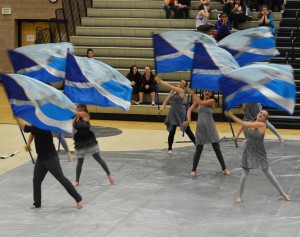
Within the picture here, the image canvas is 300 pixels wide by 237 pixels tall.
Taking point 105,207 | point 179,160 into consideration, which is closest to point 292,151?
point 179,160

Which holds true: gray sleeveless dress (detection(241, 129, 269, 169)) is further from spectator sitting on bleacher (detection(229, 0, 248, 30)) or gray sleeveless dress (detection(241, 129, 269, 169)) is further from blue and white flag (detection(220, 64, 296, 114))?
spectator sitting on bleacher (detection(229, 0, 248, 30))

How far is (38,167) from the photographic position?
518 inches

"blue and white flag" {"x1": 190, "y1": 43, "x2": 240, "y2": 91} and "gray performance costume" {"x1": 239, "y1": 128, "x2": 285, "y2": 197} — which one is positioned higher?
"blue and white flag" {"x1": 190, "y1": 43, "x2": 240, "y2": 91}

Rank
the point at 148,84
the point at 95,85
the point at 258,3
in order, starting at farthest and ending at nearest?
the point at 258,3 < the point at 148,84 < the point at 95,85

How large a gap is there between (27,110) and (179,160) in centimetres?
558

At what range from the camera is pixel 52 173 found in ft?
42.7

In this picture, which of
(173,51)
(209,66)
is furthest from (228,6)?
(209,66)

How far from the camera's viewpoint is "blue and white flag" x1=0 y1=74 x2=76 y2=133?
1259cm

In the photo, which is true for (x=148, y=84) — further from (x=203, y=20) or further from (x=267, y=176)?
(x=267, y=176)

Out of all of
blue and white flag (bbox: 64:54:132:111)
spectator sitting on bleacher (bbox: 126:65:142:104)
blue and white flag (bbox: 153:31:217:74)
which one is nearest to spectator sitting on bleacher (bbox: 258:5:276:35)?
spectator sitting on bleacher (bbox: 126:65:142:104)

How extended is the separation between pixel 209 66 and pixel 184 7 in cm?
1143

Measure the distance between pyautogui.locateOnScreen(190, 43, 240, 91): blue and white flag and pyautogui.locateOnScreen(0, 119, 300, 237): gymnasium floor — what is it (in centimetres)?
178

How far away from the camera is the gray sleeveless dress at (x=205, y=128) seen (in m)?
15.8

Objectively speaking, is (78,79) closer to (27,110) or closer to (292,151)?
(27,110)
